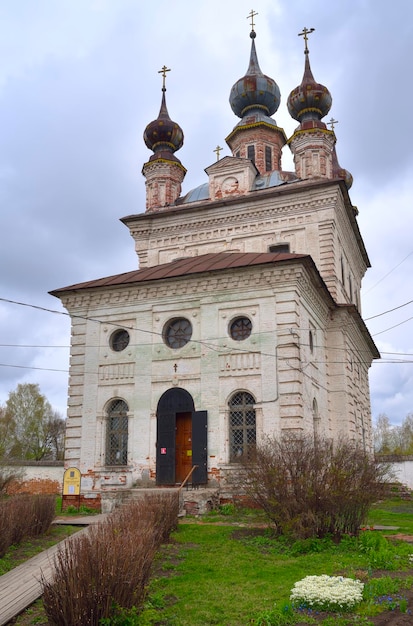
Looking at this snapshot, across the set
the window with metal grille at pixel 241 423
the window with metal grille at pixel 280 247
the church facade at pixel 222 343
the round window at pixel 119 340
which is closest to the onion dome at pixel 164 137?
the church facade at pixel 222 343

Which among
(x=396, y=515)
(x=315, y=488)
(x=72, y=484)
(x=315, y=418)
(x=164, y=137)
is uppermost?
(x=164, y=137)

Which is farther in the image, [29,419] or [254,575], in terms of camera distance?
[29,419]

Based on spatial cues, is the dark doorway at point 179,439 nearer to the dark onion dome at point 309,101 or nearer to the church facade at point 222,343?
the church facade at point 222,343

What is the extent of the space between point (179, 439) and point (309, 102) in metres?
14.9

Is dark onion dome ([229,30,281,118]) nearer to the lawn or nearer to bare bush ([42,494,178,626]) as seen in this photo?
the lawn

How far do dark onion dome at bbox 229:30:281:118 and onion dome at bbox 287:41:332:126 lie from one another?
3.32 m

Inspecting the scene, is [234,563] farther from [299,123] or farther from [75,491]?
[299,123]

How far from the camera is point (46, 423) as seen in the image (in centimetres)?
4528

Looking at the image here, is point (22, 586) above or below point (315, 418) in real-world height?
below

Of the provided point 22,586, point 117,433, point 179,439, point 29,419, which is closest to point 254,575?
point 22,586

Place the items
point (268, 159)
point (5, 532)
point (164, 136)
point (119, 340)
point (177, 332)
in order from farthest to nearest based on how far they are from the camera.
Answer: point (268, 159) → point (164, 136) → point (119, 340) → point (177, 332) → point (5, 532)

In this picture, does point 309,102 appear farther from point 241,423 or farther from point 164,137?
point 241,423

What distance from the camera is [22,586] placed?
825cm

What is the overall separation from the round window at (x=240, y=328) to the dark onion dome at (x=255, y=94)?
1453 centimetres
